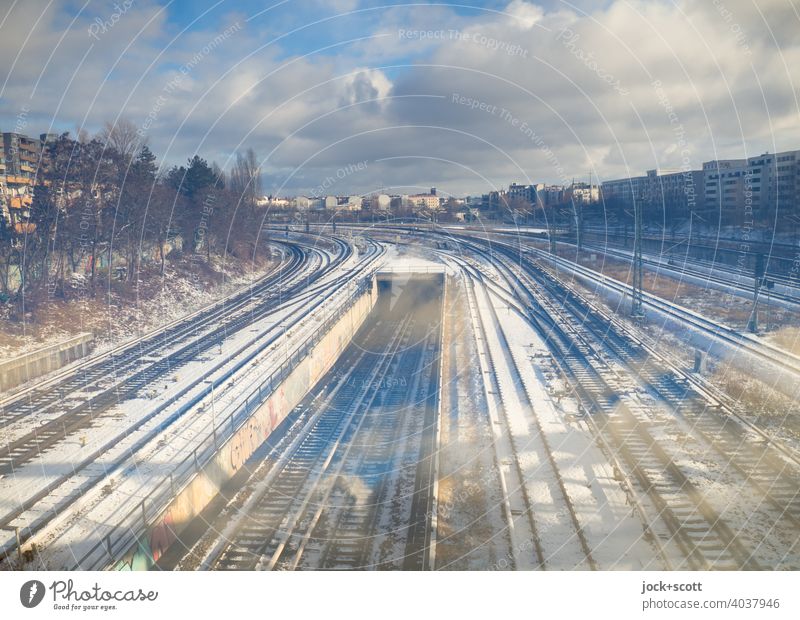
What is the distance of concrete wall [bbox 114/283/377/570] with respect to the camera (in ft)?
26.6

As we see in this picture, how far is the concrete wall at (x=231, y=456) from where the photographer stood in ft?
26.6

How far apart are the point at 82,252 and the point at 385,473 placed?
17.1 metres

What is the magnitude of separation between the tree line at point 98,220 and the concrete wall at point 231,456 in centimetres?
894

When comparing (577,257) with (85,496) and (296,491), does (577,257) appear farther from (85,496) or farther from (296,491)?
(85,496)

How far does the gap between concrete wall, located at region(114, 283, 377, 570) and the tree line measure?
8943 millimetres

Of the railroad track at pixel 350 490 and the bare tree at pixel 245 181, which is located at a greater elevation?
the bare tree at pixel 245 181

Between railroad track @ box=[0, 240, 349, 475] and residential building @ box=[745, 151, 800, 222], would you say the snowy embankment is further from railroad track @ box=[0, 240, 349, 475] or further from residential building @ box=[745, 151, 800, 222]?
residential building @ box=[745, 151, 800, 222]

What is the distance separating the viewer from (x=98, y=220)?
2236cm

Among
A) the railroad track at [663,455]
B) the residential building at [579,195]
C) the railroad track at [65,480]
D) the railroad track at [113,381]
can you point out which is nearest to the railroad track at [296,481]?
the railroad track at [65,480]

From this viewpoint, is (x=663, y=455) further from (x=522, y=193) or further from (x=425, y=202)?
(x=522, y=193)

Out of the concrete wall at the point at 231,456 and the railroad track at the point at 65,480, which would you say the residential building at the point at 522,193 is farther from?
the railroad track at the point at 65,480

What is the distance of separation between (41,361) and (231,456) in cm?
802

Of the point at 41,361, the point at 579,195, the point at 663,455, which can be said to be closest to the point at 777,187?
the point at 579,195

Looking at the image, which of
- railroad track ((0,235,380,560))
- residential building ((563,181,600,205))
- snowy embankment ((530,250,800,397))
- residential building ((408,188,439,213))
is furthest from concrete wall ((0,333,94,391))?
residential building ((408,188,439,213))
